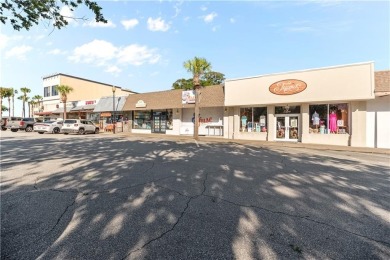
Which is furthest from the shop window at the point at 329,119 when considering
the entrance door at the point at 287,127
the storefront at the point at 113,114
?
the storefront at the point at 113,114

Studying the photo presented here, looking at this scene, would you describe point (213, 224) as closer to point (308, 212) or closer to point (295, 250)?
point (295, 250)

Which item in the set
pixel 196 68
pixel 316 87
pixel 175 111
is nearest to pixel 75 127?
pixel 175 111

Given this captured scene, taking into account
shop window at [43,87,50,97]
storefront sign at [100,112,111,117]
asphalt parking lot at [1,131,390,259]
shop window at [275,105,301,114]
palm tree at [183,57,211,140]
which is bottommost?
asphalt parking lot at [1,131,390,259]

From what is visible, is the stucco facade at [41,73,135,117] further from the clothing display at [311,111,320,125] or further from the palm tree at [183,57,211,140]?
the clothing display at [311,111,320,125]

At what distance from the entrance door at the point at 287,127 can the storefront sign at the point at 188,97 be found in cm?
889

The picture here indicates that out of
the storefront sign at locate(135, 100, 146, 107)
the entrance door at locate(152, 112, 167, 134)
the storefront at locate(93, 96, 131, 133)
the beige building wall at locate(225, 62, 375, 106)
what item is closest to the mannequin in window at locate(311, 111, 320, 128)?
the beige building wall at locate(225, 62, 375, 106)

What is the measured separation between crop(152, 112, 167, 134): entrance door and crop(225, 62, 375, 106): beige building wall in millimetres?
9620

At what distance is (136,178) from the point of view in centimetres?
623

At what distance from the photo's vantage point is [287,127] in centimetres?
1908

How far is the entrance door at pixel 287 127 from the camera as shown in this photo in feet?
61.4

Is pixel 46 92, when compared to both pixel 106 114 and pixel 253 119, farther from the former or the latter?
pixel 253 119

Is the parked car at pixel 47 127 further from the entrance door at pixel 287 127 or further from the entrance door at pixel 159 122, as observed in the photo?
the entrance door at pixel 287 127

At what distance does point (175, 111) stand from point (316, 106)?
15006 millimetres

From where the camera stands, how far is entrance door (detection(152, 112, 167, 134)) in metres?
27.4
